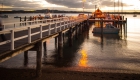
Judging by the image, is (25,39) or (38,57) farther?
(38,57)

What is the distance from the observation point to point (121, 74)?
13539 mm

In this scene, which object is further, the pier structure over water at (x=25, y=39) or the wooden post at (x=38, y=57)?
the wooden post at (x=38, y=57)

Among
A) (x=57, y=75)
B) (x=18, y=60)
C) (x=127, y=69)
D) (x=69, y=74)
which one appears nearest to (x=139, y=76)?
(x=127, y=69)

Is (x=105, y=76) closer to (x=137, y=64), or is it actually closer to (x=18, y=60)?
(x=137, y=64)

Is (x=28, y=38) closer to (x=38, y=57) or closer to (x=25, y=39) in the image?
(x=25, y=39)

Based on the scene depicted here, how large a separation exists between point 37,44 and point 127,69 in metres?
8.93

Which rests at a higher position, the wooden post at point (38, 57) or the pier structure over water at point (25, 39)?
the pier structure over water at point (25, 39)

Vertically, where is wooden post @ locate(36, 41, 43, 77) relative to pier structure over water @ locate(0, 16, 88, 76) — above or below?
below

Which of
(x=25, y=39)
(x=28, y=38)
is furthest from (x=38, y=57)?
(x=28, y=38)

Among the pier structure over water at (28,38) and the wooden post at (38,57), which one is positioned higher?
the pier structure over water at (28,38)

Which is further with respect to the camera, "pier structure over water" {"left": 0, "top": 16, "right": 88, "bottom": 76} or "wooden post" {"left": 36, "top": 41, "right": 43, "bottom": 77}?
"wooden post" {"left": 36, "top": 41, "right": 43, "bottom": 77}

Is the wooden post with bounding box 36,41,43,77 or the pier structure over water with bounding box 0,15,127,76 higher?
the pier structure over water with bounding box 0,15,127,76

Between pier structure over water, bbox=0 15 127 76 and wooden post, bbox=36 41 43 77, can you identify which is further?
wooden post, bbox=36 41 43 77

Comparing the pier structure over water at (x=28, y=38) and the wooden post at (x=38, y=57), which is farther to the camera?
the wooden post at (x=38, y=57)
